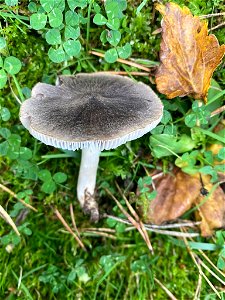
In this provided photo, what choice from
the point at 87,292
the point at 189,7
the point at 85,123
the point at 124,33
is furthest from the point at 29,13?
the point at 87,292

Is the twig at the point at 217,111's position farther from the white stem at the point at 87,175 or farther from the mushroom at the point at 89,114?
the white stem at the point at 87,175

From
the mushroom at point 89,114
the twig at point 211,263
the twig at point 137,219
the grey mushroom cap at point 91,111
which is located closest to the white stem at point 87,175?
the mushroom at point 89,114

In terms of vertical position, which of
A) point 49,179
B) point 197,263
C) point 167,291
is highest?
point 49,179

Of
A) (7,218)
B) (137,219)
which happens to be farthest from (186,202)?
(7,218)

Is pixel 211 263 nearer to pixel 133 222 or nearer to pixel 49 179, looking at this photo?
pixel 133 222

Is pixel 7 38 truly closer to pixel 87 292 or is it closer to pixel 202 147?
pixel 202 147
